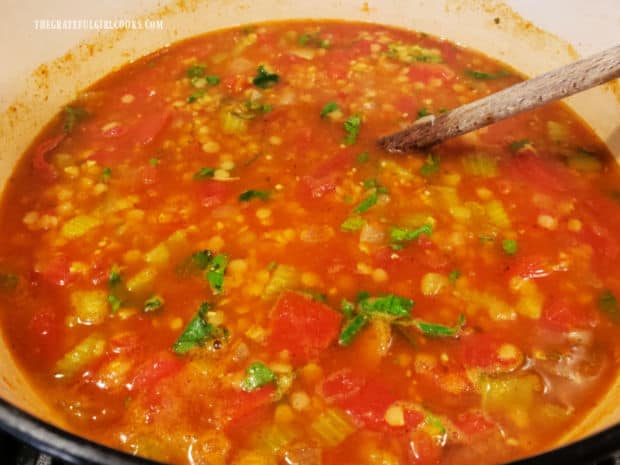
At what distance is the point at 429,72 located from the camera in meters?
4.43

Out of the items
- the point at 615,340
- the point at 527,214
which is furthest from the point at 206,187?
the point at 615,340

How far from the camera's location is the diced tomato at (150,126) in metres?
3.83

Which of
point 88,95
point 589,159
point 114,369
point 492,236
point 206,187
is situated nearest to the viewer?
point 114,369

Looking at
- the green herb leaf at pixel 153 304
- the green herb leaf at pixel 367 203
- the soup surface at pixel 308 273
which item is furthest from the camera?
the green herb leaf at pixel 367 203

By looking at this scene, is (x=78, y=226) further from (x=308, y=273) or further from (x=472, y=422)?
(x=472, y=422)

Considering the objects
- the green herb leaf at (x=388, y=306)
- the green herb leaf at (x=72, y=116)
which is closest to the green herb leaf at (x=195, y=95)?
the green herb leaf at (x=72, y=116)

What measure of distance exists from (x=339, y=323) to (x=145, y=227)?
4.17 feet

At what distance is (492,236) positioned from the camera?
3.23 meters

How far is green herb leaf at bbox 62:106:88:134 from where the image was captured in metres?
3.98

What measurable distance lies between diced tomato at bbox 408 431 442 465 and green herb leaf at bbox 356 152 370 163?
182cm

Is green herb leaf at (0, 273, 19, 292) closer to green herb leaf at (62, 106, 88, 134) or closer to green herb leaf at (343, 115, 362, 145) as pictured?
green herb leaf at (62, 106, 88, 134)

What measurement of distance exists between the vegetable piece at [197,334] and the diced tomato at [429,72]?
2.62 m

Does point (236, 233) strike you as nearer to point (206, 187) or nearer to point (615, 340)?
point (206, 187)

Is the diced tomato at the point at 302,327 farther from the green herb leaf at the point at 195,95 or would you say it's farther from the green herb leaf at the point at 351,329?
the green herb leaf at the point at 195,95
